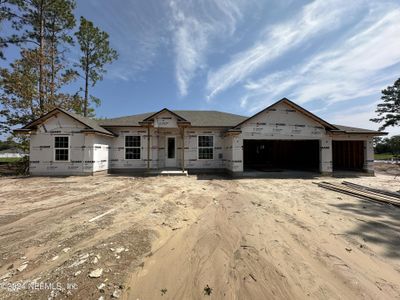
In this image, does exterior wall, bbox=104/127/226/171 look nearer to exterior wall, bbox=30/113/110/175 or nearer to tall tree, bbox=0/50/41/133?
exterior wall, bbox=30/113/110/175

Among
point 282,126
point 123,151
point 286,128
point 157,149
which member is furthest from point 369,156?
point 123,151

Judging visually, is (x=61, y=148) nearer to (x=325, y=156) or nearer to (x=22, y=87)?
(x=22, y=87)

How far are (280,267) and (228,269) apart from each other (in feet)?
2.71

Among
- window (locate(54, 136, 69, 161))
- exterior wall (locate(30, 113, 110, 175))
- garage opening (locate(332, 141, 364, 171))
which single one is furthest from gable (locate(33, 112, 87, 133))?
garage opening (locate(332, 141, 364, 171))


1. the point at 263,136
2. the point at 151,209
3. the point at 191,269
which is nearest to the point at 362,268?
the point at 191,269

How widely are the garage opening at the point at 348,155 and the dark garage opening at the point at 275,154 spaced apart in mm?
2223

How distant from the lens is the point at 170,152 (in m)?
14.2

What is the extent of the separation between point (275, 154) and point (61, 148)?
56.4ft

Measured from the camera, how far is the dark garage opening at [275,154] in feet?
55.6

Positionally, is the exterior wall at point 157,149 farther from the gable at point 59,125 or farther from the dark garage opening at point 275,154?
the dark garage opening at point 275,154

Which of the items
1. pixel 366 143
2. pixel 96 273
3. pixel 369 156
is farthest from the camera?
pixel 366 143

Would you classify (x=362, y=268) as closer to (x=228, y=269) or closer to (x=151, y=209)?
(x=228, y=269)

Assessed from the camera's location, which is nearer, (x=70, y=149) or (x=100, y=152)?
(x=70, y=149)

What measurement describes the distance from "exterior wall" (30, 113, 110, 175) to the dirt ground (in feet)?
20.1
